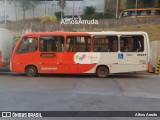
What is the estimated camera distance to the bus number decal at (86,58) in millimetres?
19234

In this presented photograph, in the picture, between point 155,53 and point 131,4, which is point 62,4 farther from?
point 155,53

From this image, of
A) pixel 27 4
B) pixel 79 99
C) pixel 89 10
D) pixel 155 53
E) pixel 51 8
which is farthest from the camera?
pixel 51 8

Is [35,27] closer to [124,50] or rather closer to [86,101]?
[124,50]

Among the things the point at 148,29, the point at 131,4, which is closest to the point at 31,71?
the point at 148,29

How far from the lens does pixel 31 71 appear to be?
1952cm

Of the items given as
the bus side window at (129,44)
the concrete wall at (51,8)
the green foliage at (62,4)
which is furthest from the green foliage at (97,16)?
the bus side window at (129,44)

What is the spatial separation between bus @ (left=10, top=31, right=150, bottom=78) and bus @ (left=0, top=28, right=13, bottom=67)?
1.18 meters

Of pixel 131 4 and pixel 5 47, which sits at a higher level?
pixel 131 4

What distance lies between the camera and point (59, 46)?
19453mm

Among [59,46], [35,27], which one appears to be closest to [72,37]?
[59,46]

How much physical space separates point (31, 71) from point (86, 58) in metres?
2.87

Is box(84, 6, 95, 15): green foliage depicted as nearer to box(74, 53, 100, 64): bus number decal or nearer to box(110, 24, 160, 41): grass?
box(110, 24, 160, 41): grass

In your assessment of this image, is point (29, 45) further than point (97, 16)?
No

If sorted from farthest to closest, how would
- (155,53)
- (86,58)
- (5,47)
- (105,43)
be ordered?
(155,53) < (5,47) < (105,43) < (86,58)
